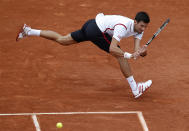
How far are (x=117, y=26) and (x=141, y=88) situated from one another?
4.80 ft

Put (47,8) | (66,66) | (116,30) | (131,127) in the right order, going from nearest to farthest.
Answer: (131,127), (116,30), (66,66), (47,8)

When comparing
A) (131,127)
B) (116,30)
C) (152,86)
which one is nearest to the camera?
(131,127)

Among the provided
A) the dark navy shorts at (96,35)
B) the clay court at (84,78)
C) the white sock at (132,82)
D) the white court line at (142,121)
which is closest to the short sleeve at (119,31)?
the dark navy shorts at (96,35)

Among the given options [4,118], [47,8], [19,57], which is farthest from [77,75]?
[47,8]

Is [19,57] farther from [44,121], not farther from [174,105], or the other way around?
[174,105]

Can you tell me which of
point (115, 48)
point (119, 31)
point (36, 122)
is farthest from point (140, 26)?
point (36, 122)

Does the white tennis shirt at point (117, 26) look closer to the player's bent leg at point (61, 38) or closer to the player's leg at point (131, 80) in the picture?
the player's leg at point (131, 80)

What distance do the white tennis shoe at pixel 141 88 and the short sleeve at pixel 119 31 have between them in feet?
3.83

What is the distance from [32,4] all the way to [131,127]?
25.3ft

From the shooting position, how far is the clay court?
10.2 meters

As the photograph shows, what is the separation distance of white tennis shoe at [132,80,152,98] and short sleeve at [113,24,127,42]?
1.17 m

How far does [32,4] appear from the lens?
646 inches

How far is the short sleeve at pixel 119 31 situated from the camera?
34.7 feet

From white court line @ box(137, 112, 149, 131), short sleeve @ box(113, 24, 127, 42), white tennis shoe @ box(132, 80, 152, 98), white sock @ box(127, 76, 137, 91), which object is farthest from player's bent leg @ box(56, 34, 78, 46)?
white court line @ box(137, 112, 149, 131)
